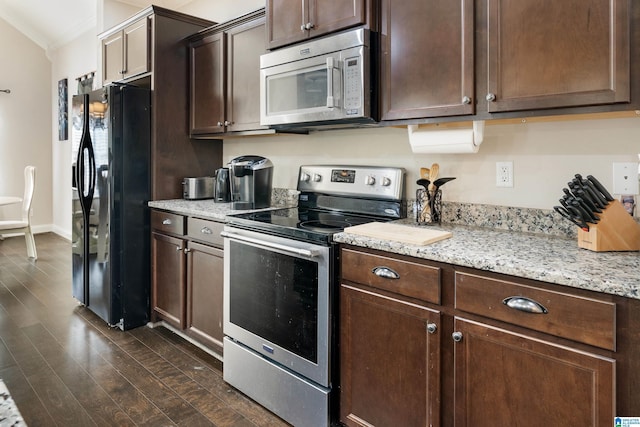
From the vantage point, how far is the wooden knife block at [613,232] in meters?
1.46

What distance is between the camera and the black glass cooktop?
1.87m

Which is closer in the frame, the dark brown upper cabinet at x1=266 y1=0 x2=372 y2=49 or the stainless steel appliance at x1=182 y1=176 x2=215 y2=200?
the dark brown upper cabinet at x1=266 y1=0 x2=372 y2=49

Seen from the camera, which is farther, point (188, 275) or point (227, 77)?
point (227, 77)

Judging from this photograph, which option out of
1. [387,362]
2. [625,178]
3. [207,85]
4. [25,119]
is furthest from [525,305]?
[25,119]

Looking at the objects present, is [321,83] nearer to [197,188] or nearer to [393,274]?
[393,274]

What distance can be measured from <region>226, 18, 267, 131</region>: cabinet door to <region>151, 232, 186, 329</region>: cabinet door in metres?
0.88

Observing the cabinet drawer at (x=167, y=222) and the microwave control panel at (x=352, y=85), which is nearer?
the microwave control panel at (x=352, y=85)

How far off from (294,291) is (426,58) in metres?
1.14

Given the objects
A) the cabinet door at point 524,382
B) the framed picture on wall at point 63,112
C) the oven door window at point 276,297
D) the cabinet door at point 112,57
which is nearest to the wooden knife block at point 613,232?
the cabinet door at point 524,382

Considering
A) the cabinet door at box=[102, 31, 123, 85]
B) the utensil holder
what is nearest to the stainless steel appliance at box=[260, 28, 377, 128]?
the utensil holder

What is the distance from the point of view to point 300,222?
2117mm

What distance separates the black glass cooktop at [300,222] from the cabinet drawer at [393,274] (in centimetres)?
15

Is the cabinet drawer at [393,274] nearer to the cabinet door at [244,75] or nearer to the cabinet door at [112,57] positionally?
the cabinet door at [244,75]

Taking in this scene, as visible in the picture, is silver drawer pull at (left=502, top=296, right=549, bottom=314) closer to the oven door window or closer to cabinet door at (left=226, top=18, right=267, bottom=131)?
the oven door window
